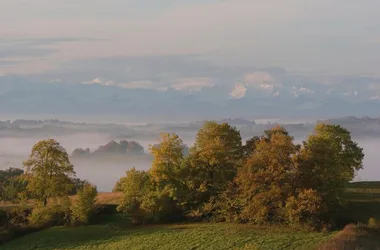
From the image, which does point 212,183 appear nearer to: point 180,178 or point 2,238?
point 180,178

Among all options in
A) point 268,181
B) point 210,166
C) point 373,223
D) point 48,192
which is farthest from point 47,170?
point 373,223

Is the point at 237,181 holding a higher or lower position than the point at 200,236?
higher

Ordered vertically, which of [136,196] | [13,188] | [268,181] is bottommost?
[136,196]

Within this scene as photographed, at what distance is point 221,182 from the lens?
6419cm

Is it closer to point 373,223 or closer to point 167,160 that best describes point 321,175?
point 373,223

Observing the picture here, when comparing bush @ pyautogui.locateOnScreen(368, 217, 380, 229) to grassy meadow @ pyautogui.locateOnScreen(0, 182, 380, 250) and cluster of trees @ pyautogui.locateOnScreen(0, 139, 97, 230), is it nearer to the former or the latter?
grassy meadow @ pyautogui.locateOnScreen(0, 182, 380, 250)

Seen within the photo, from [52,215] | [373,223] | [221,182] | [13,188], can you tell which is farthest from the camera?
[13,188]

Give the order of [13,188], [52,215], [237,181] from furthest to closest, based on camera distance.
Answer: [13,188] → [52,215] → [237,181]

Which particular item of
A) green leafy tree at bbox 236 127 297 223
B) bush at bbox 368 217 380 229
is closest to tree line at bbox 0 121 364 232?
green leafy tree at bbox 236 127 297 223

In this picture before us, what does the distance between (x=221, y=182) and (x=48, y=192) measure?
23.9 meters

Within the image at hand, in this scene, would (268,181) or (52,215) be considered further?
(52,215)

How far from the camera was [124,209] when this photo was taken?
213 feet

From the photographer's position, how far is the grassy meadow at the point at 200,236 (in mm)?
49688

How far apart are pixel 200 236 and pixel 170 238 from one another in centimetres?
324
